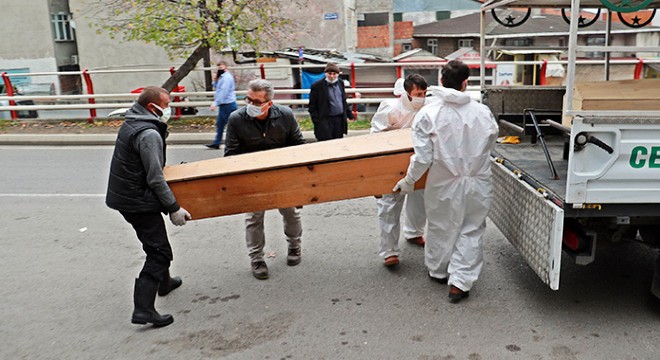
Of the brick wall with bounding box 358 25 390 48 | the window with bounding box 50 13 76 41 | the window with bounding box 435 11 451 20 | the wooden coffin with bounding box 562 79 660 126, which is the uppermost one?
the window with bounding box 435 11 451 20

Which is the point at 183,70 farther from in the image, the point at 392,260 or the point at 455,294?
the point at 455,294

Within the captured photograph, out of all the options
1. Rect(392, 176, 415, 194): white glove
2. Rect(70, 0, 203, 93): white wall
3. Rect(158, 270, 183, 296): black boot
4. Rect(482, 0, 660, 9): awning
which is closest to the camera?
Rect(392, 176, 415, 194): white glove

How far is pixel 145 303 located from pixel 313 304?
117 centimetres

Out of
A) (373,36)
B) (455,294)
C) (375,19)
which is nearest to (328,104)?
(455,294)

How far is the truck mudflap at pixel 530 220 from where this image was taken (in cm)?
374

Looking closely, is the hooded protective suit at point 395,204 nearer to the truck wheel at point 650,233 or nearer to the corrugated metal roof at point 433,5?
the truck wheel at point 650,233

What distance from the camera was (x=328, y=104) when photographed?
8.65 meters

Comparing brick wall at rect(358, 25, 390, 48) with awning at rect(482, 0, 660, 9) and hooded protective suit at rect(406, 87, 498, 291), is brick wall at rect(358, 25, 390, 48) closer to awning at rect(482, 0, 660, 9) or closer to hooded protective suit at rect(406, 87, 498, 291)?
awning at rect(482, 0, 660, 9)

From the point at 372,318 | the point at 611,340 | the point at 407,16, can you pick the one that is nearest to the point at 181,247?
the point at 372,318

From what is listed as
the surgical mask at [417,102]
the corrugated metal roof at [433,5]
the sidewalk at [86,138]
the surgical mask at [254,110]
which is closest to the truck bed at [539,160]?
the surgical mask at [417,102]

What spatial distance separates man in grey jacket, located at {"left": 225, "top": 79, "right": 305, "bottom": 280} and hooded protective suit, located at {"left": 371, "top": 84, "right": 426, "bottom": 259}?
73 centimetres

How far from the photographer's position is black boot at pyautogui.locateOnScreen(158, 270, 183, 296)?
15.7ft

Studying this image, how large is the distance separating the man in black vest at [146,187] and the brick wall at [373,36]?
2838 cm

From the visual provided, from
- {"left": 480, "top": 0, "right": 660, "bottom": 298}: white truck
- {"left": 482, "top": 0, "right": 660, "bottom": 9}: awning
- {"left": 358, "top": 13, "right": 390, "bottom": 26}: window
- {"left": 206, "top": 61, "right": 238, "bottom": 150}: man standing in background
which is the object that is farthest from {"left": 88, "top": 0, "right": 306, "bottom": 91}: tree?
{"left": 358, "top": 13, "right": 390, "bottom": 26}: window
